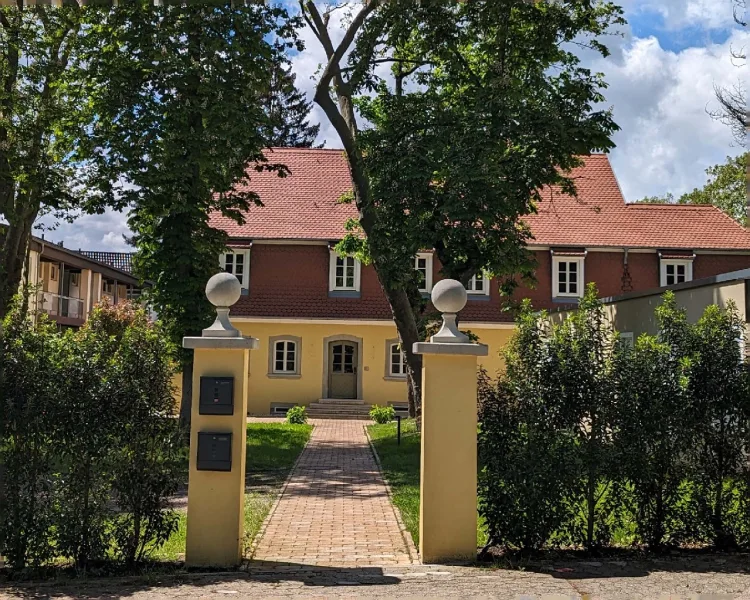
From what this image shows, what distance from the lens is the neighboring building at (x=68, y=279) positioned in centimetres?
3600

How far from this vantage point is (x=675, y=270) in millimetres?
28094

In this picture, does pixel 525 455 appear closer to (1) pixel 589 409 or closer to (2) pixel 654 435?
(1) pixel 589 409

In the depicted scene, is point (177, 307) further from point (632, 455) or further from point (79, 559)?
point (632, 455)

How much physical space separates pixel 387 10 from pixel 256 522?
12023 millimetres

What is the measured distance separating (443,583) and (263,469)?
8117 mm

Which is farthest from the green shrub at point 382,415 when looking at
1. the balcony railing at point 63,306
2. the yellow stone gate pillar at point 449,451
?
the balcony railing at point 63,306

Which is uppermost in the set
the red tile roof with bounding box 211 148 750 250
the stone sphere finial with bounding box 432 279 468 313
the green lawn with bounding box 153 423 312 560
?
the red tile roof with bounding box 211 148 750 250

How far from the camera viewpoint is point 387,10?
17188 millimetres

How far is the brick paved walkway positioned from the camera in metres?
7.46

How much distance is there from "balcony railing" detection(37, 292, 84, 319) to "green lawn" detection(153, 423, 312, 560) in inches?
723

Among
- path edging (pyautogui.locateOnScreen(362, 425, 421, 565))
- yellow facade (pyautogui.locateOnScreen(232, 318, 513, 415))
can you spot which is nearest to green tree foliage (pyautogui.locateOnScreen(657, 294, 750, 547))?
path edging (pyautogui.locateOnScreen(362, 425, 421, 565))

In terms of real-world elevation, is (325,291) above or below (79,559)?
above

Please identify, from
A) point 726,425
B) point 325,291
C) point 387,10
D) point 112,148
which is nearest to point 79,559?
point 726,425

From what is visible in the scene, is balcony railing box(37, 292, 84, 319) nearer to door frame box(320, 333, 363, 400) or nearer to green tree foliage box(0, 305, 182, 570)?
door frame box(320, 333, 363, 400)
